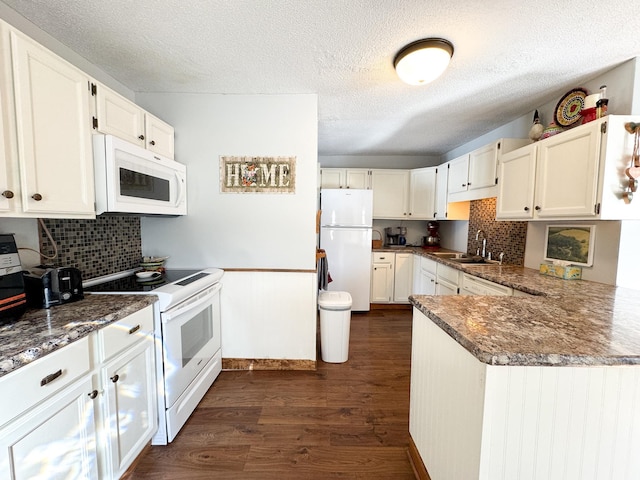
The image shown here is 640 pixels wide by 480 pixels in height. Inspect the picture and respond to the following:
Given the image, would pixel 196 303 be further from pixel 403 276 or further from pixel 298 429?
pixel 403 276

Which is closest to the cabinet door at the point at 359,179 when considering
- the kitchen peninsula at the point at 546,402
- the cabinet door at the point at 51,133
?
the cabinet door at the point at 51,133

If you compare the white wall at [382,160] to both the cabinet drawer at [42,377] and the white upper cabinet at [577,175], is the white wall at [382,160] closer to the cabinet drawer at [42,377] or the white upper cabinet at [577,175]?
the white upper cabinet at [577,175]

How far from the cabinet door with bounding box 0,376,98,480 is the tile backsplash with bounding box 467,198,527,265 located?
3304 millimetres

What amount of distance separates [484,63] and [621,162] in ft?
3.32

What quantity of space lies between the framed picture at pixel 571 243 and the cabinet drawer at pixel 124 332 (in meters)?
2.93

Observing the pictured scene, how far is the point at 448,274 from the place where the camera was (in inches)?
109

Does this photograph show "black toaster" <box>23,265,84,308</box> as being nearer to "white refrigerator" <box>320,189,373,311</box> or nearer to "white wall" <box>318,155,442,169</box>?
"white refrigerator" <box>320,189,373,311</box>

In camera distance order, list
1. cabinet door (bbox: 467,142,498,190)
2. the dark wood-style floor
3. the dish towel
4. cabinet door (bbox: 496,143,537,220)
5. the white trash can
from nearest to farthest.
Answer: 1. the dark wood-style floor
2. cabinet door (bbox: 496,143,537,220)
3. the white trash can
4. cabinet door (bbox: 467,142,498,190)
5. the dish towel

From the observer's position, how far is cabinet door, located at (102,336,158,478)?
3.71 feet

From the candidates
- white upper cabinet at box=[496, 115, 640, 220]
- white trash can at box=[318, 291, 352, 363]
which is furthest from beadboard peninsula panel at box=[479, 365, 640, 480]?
white trash can at box=[318, 291, 352, 363]

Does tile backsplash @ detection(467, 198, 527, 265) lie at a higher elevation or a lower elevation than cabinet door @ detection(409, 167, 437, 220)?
lower

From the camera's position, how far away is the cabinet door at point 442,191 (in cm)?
344

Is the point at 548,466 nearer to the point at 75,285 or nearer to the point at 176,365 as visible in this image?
the point at 176,365

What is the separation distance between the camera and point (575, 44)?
1.47 metres
